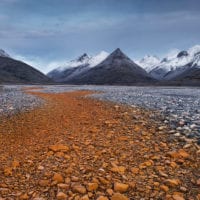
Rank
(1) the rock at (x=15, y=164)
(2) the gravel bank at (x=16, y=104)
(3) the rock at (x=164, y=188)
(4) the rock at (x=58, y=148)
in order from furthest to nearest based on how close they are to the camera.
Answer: (2) the gravel bank at (x=16, y=104), (4) the rock at (x=58, y=148), (1) the rock at (x=15, y=164), (3) the rock at (x=164, y=188)

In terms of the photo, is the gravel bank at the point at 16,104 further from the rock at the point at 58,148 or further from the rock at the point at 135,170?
Answer: the rock at the point at 135,170

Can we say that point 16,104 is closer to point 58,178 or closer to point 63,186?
point 58,178

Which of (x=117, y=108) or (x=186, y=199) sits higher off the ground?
(x=117, y=108)

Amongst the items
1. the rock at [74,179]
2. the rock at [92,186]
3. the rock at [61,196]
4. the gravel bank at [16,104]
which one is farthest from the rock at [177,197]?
the gravel bank at [16,104]

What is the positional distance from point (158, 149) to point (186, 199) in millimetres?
3097

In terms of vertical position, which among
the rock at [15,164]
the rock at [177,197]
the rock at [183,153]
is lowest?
the rock at [177,197]

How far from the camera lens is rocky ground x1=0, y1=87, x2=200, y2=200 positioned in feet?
23.7

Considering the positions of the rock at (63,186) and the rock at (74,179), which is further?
the rock at (74,179)

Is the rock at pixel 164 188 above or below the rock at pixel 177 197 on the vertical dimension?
above

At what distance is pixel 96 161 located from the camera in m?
8.91

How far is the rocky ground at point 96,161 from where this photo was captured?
23.7 feet

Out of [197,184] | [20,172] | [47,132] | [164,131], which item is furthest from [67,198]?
[164,131]

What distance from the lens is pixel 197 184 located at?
7.64m

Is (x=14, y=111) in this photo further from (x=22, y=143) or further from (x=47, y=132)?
(x=22, y=143)
